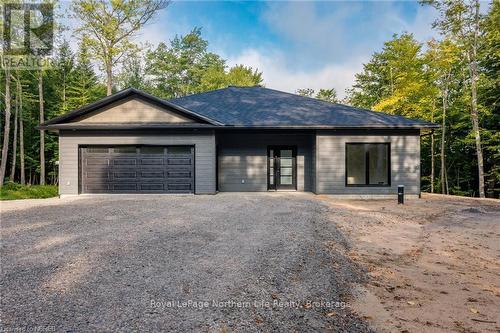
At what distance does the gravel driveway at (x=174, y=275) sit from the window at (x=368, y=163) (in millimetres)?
5973

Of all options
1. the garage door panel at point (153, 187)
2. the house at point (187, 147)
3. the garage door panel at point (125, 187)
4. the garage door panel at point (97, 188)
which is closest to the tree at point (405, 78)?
the house at point (187, 147)

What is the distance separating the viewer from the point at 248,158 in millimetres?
13203

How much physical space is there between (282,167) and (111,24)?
56.3 feet

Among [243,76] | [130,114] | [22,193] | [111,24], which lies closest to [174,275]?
[130,114]

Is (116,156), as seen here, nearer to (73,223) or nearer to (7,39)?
(73,223)

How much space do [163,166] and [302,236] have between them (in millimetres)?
7798

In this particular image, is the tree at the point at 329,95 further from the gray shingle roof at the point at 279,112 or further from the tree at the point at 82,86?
the tree at the point at 82,86

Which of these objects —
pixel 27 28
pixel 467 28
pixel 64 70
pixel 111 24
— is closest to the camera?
pixel 467 28

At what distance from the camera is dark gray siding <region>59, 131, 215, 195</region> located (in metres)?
11.6

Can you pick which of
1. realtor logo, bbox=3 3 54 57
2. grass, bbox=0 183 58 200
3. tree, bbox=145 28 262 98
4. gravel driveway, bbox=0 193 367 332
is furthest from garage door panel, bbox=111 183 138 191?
tree, bbox=145 28 262 98

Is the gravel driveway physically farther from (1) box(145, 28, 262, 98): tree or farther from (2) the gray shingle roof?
(1) box(145, 28, 262, 98): tree

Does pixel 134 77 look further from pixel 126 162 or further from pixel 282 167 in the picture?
pixel 282 167

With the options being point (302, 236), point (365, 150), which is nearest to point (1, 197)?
point (302, 236)

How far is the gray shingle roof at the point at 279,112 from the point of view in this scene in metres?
11.7
